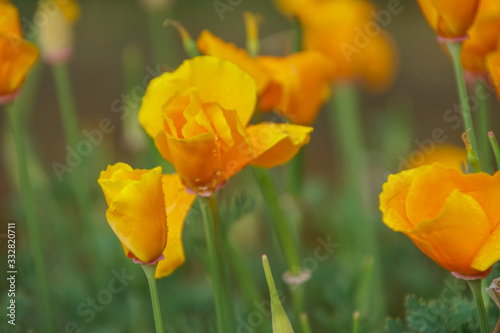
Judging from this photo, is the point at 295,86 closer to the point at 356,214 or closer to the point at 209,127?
the point at 209,127

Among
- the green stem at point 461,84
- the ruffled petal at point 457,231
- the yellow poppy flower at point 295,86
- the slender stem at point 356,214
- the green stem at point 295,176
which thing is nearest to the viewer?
the ruffled petal at point 457,231

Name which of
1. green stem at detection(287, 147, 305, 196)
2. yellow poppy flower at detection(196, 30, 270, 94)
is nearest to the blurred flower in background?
green stem at detection(287, 147, 305, 196)

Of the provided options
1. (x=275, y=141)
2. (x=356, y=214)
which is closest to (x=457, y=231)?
(x=275, y=141)

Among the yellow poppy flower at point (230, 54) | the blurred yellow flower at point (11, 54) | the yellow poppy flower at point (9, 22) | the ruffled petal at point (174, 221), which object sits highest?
the yellow poppy flower at point (9, 22)

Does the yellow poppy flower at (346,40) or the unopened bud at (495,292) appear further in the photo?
the yellow poppy flower at (346,40)

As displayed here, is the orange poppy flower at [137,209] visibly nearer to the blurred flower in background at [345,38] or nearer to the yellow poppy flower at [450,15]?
the yellow poppy flower at [450,15]

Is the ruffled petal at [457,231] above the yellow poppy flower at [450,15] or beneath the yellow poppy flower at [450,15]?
beneath

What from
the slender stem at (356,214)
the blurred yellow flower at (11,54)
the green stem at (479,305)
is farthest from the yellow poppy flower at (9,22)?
the slender stem at (356,214)

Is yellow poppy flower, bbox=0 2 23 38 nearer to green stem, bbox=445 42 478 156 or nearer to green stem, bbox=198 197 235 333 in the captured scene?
green stem, bbox=198 197 235 333
